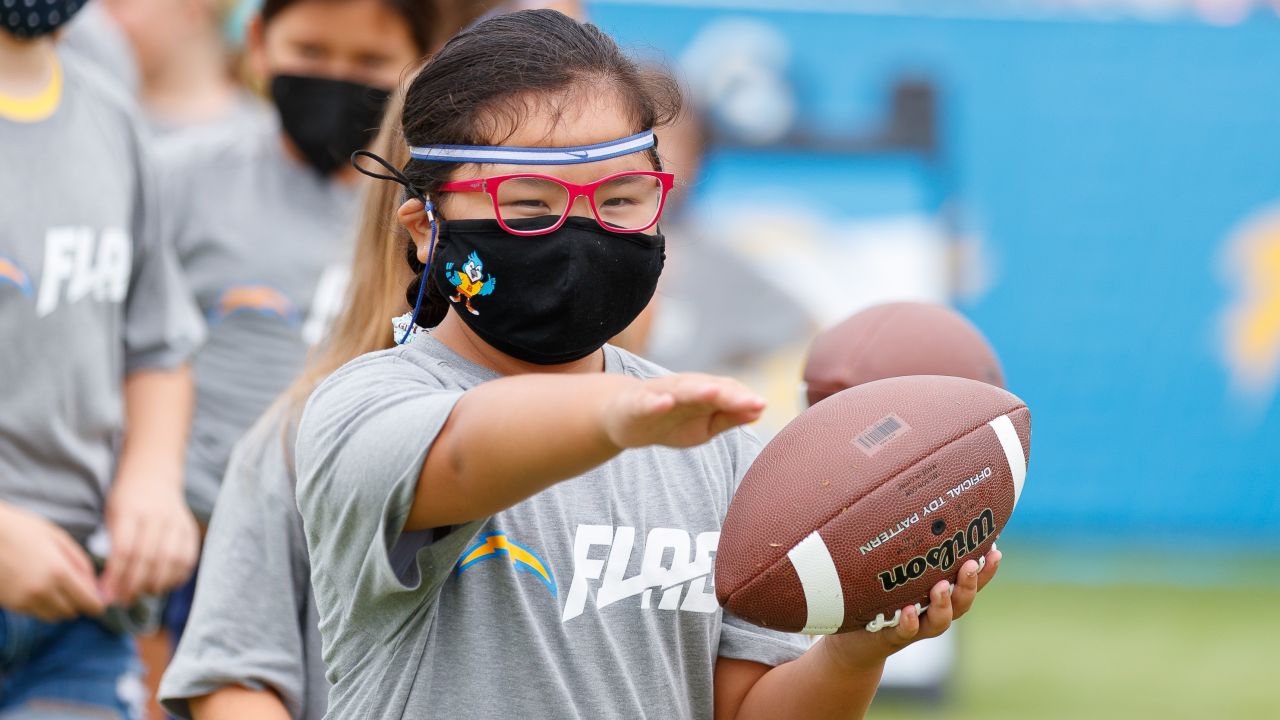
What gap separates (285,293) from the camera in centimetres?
425

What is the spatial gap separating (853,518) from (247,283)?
240cm

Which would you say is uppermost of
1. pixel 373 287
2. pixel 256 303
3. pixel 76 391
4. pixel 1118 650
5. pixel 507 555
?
pixel 373 287

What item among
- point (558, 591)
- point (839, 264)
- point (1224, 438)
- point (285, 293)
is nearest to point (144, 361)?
point (285, 293)

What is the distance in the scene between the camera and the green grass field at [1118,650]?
23.2 ft

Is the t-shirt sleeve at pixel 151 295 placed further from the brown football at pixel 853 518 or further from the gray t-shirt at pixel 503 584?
the brown football at pixel 853 518

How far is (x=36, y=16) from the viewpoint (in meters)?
3.46

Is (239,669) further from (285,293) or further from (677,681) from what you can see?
(285,293)

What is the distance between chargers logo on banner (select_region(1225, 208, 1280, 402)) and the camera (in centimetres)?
1012

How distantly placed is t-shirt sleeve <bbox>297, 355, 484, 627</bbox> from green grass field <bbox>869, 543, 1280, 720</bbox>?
513 cm

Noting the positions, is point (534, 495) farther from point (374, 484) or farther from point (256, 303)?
point (256, 303)

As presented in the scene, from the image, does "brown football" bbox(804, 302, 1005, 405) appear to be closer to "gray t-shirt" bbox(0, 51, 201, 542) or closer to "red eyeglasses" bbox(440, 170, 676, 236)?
"red eyeglasses" bbox(440, 170, 676, 236)

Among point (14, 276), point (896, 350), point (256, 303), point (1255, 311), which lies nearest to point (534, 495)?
point (896, 350)

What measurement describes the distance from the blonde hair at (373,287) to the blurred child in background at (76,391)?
701mm

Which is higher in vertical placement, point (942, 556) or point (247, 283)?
point (942, 556)
